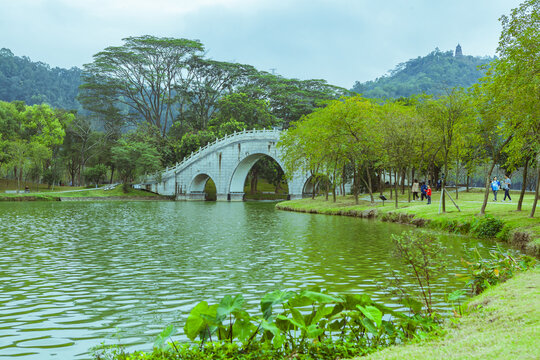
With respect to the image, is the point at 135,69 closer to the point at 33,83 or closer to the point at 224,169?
the point at 224,169

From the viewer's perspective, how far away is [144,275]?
30.9 ft

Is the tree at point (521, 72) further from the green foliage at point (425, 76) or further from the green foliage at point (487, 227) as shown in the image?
the green foliage at point (425, 76)

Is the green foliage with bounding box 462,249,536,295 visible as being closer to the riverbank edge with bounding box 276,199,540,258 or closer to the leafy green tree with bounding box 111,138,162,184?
the riverbank edge with bounding box 276,199,540,258

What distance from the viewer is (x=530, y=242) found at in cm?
1212

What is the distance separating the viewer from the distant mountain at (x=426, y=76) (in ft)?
461

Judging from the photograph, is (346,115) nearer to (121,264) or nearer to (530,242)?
(530,242)

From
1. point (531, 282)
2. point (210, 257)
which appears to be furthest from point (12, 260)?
point (531, 282)

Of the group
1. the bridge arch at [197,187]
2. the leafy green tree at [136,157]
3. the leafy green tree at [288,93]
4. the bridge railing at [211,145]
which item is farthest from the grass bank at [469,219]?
the leafy green tree at [288,93]

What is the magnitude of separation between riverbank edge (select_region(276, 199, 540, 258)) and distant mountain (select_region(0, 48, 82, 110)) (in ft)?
290

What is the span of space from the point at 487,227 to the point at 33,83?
120m

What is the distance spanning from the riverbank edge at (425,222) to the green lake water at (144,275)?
0.95 m

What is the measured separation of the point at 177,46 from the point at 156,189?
18693 millimetres

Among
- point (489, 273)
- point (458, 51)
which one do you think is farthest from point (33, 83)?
point (458, 51)

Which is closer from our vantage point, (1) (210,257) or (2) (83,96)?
(1) (210,257)
